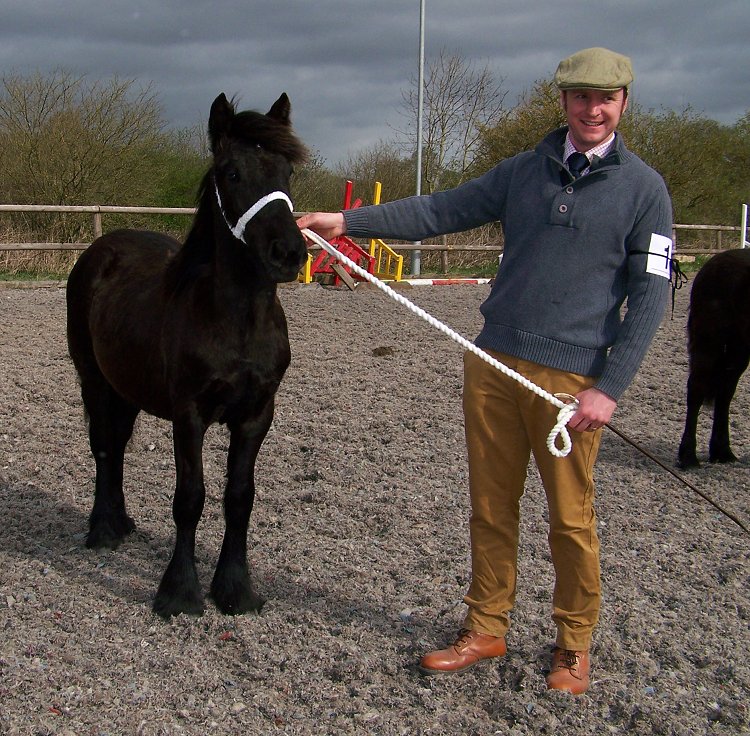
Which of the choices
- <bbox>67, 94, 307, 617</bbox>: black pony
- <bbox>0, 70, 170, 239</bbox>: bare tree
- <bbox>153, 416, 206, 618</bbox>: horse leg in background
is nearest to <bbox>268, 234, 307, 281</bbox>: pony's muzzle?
<bbox>67, 94, 307, 617</bbox>: black pony

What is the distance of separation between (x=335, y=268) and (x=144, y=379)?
9.72 meters

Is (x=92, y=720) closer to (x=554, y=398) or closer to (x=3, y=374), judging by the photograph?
(x=554, y=398)

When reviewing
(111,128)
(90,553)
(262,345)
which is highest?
(111,128)

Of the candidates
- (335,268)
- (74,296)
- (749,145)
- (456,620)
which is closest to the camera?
(456,620)

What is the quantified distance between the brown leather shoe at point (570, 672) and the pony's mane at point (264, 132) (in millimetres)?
2059

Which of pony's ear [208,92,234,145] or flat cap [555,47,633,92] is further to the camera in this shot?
pony's ear [208,92,234,145]

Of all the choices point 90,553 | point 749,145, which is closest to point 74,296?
point 90,553

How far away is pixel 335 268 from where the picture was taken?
13234 millimetres

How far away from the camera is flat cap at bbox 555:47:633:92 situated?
237 centimetres

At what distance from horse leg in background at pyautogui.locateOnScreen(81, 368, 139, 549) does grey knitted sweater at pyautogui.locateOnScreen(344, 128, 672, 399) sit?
91.2 inches

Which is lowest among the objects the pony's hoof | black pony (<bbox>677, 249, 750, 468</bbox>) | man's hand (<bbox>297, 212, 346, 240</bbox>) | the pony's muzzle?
the pony's hoof

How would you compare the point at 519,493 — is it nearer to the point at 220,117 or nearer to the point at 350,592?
the point at 350,592

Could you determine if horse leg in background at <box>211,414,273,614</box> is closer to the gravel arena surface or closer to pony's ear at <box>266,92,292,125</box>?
the gravel arena surface

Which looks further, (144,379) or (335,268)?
(335,268)
